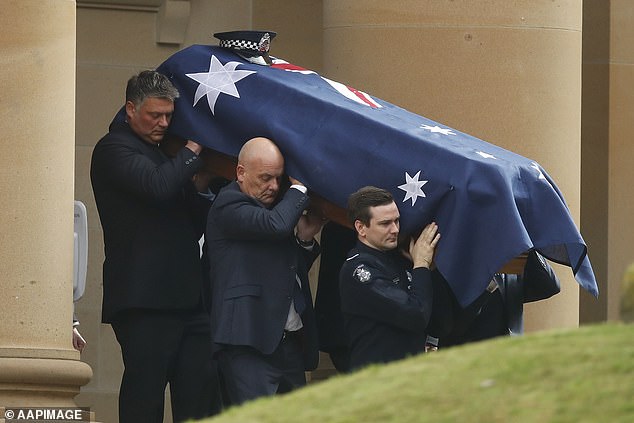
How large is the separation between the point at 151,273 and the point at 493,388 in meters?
4.57

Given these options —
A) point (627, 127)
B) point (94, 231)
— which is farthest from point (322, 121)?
point (627, 127)

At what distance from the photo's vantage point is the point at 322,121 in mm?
8734

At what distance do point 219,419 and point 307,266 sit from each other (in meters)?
4.08

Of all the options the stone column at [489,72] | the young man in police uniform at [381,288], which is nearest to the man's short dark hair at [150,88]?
the young man in police uniform at [381,288]

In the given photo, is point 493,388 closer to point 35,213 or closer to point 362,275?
point 362,275

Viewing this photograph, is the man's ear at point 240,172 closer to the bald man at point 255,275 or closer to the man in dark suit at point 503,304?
the bald man at point 255,275

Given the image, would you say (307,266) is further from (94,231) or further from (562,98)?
(94,231)

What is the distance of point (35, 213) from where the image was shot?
8617mm

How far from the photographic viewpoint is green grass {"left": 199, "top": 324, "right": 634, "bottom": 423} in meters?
4.50

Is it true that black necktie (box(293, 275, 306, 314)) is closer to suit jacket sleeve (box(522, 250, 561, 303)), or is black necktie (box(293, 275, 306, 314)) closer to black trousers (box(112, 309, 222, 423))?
black trousers (box(112, 309, 222, 423))

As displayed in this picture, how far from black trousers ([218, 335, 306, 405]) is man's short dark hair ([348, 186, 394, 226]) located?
0.72 meters

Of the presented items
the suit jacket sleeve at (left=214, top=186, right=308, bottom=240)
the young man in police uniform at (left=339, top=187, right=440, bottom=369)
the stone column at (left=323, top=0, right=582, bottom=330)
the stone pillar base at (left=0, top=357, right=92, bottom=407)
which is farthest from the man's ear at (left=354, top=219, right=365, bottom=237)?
the stone column at (left=323, top=0, right=582, bottom=330)

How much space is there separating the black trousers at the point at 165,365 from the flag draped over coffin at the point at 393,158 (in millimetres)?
886

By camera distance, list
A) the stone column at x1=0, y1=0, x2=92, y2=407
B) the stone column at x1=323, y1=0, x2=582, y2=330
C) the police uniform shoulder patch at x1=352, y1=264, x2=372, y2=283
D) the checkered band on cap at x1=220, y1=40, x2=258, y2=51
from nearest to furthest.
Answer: the police uniform shoulder patch at x1=352, y1=264, x2=372, y2=283
the stone column at x1=0, y1=0, x2=92, y2=407
the checkered band on cap at x1=220, y1=40, x2=258, y2=51
the stone column at x1=323, y1=0, x2=582, y2=330
